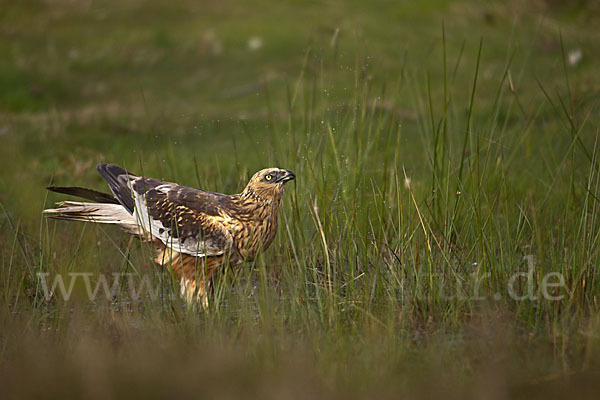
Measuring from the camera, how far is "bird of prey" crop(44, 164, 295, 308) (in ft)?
12.8

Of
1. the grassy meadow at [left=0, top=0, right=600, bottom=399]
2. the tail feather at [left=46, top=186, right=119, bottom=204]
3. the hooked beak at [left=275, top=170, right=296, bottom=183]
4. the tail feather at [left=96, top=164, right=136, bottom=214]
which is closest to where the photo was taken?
the grassy meadow at [left=0, top=0, right=600, bottom=399]

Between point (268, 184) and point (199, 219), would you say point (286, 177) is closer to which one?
point (268, 184)

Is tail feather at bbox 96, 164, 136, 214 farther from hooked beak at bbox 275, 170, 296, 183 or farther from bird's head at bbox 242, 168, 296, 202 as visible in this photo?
hooked beak at bbox 275, 170, 296, 183

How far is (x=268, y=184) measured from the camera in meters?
3.92

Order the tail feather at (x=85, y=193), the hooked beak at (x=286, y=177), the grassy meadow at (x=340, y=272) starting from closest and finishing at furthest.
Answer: the grassy meadow at (x=340, y=272) → the hooked beak at (x=286, y=177) → the tail feather at (x=85, y=193)

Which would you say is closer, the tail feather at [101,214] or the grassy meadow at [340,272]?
the grassy meadow at [340,272]

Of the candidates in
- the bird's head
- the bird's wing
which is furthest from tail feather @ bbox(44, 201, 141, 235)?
the bird's head

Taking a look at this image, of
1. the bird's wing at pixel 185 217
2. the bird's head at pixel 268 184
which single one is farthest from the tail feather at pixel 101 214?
the bird's head at pixel 268 184

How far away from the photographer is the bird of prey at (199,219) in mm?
3900

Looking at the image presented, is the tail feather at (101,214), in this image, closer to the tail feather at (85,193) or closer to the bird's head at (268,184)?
the tail feather at (85,193)

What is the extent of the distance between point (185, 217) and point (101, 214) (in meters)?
0.60

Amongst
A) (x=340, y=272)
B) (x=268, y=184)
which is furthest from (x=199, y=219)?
(x=340, y=272)

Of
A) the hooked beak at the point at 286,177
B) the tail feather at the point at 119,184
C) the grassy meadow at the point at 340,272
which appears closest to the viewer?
the grassy meadow at the point at 340,272

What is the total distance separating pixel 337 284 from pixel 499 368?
1206 millimetres
